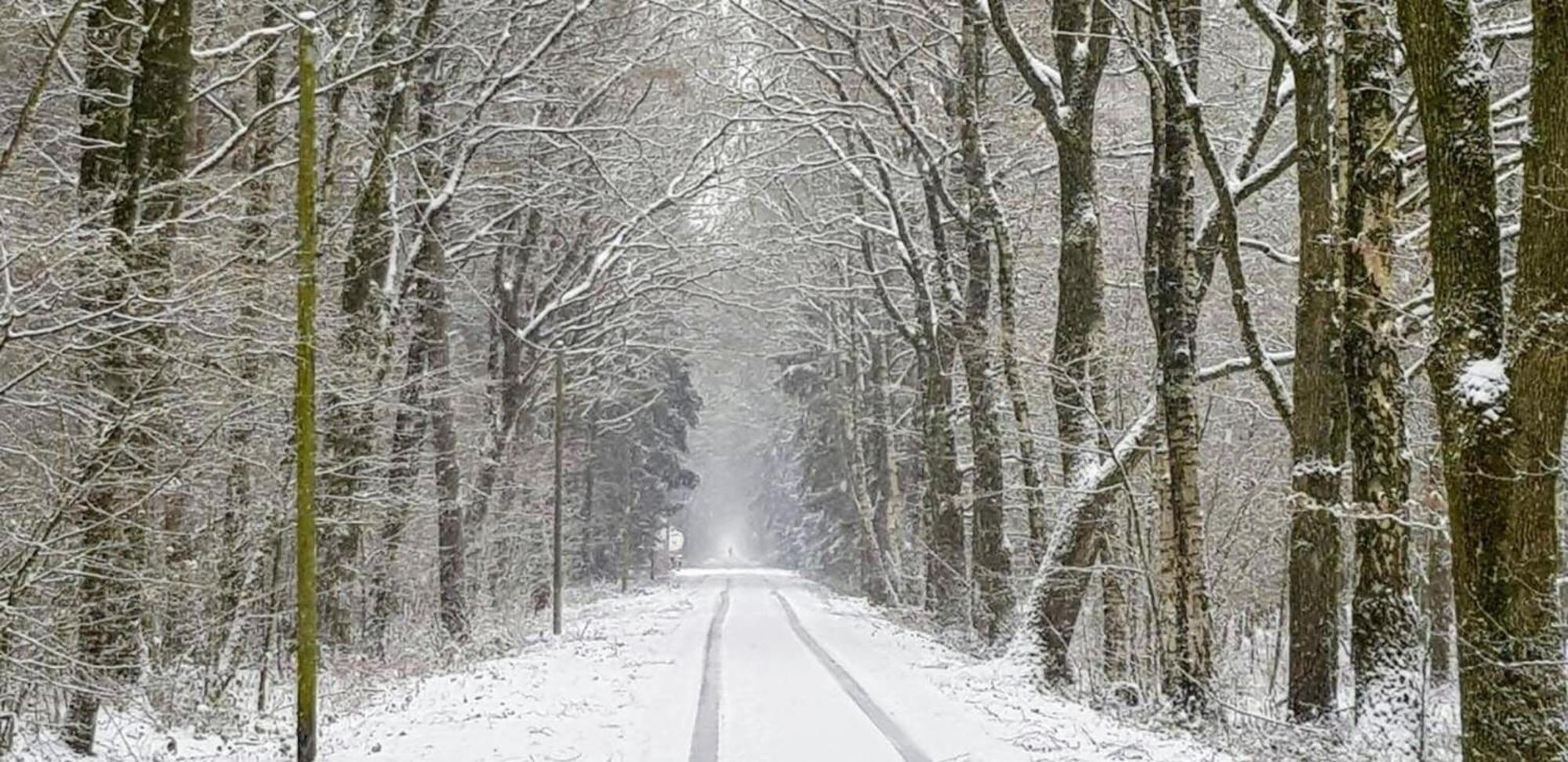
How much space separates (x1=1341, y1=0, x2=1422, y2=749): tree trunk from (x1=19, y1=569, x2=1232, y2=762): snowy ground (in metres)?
1.45

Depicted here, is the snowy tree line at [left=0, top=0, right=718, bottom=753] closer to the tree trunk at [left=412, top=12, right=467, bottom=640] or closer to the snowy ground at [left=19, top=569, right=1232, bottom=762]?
the tree trunk at [left=412, top=12, right=467, bottom=640]

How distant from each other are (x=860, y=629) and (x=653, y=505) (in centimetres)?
2665

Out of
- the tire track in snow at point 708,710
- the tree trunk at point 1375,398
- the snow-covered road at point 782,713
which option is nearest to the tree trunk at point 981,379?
the snow-covered road at point 782,713

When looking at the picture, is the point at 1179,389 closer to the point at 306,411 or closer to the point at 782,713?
the point at 782,713

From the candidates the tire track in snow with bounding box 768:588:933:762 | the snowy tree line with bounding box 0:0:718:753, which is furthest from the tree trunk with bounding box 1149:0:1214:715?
the snowy tree line with bounding box 0:0:718:753

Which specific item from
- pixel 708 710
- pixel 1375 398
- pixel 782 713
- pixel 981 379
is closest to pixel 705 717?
pixel 708 710

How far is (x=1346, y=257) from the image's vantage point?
903 centimetres

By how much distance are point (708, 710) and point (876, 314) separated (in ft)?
69.6

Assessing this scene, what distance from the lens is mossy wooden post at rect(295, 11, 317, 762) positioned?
→ 9.80 metres

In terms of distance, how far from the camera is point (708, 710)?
43.1ft

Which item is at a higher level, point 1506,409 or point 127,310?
point 127,310

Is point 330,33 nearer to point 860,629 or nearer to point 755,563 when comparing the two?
point 860,629

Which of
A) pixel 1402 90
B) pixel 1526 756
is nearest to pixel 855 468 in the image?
pixel 1402 90

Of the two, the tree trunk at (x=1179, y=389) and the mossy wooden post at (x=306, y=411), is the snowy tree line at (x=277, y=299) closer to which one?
the mossy wooden post at (x=306, y=411)
